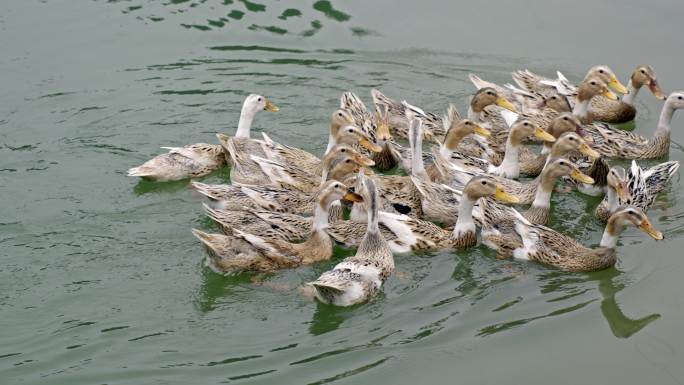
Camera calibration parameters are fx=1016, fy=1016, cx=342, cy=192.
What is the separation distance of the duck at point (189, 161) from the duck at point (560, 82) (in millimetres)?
3681

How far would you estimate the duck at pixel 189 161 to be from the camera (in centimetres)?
1073

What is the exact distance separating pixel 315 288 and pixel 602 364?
2403mm

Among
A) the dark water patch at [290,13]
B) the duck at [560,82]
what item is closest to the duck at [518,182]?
the duck at [560,82]

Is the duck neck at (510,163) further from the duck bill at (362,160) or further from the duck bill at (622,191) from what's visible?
the duck bill at (362,160)

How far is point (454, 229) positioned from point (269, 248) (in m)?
1.85

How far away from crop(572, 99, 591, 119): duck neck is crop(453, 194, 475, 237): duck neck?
3.28 meters

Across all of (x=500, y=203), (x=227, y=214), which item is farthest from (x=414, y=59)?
(x=227, y=214)

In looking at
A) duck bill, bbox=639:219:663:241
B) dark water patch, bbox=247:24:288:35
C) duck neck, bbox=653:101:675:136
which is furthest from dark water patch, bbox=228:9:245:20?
duck bill, bbox=639:219:663:241

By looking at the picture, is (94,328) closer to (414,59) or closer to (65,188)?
(65,188)

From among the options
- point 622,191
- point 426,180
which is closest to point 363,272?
point 426,180

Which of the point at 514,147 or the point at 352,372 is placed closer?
the point at 352,372

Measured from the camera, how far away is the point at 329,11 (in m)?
15.1

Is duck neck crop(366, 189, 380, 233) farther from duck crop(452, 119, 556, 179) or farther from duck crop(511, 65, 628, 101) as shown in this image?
duck crop(511, 65, 628, 101)

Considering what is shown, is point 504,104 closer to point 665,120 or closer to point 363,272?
point 665,120
